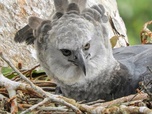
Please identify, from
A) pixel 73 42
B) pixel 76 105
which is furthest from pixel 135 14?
pixel 76 105

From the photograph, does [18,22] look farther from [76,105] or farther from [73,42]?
[76,105]

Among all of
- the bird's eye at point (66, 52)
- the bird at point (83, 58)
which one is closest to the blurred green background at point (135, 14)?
the bird at point (83, 58)

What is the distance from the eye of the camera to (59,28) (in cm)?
663

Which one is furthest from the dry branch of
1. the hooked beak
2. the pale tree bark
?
the pale tree bark

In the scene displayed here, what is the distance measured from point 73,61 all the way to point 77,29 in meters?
0.29

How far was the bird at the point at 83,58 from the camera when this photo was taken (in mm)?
6613

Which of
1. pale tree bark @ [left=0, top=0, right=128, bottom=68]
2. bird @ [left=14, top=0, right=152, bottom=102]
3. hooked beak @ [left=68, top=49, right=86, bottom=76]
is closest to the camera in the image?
hooked beak @ [left=68, top=49, right=86, bottom=76]

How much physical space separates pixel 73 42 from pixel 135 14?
6.26 meters

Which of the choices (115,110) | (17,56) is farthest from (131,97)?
(17,56)

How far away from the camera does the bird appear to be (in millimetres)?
6613

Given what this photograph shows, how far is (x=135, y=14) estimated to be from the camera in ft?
41.4

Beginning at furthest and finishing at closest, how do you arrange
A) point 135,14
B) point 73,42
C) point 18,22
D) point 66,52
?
1. point 135,14
2. point 18,22
3. point 66,52
4. point 73,42

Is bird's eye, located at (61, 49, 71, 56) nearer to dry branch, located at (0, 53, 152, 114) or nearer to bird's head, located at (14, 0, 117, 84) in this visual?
bird's head, located at (14, 0, 117, 84)

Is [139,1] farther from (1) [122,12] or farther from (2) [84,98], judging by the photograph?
(2) [84,98]
